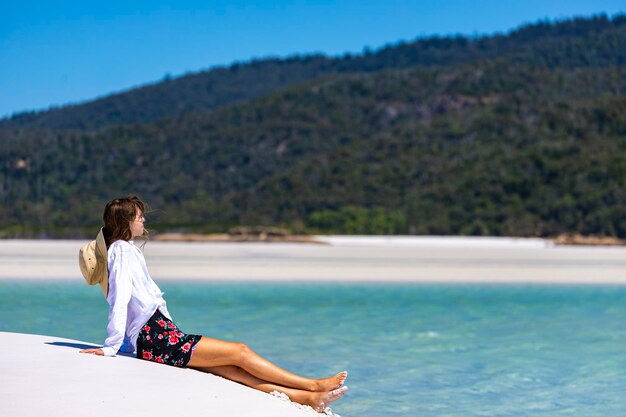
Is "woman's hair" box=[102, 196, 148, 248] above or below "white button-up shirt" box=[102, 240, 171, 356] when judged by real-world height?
above

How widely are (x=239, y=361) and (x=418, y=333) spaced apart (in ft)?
19.4

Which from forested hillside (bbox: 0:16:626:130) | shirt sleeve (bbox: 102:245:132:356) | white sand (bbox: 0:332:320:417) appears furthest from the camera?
forested hillside (bbox: 0:16:626:130)

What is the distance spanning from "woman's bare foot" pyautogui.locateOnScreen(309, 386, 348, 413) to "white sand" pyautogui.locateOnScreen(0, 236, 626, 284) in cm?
1308

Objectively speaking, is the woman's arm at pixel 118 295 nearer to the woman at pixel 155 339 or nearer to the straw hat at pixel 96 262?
the woman at pixel 155 339

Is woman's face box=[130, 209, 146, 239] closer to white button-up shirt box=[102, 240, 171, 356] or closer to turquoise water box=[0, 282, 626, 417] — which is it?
white button-up shirt box=[102, 240, 171, 356]

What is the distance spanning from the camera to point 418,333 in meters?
11.2

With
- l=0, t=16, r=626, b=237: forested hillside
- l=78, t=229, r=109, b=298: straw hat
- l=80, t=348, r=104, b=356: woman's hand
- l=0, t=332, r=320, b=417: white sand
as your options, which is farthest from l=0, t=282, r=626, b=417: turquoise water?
l=0, t=16, r=626, b=237: forested hillside

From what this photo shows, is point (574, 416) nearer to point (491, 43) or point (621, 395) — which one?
point (621, 395)

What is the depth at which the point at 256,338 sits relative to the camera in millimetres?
10469

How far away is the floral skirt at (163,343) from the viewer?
5699mm

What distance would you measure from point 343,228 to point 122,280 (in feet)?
112

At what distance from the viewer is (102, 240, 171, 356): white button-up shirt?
557 centimetres

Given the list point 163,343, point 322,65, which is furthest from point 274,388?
point 322,65

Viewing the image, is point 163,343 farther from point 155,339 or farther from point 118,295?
point 118,295
